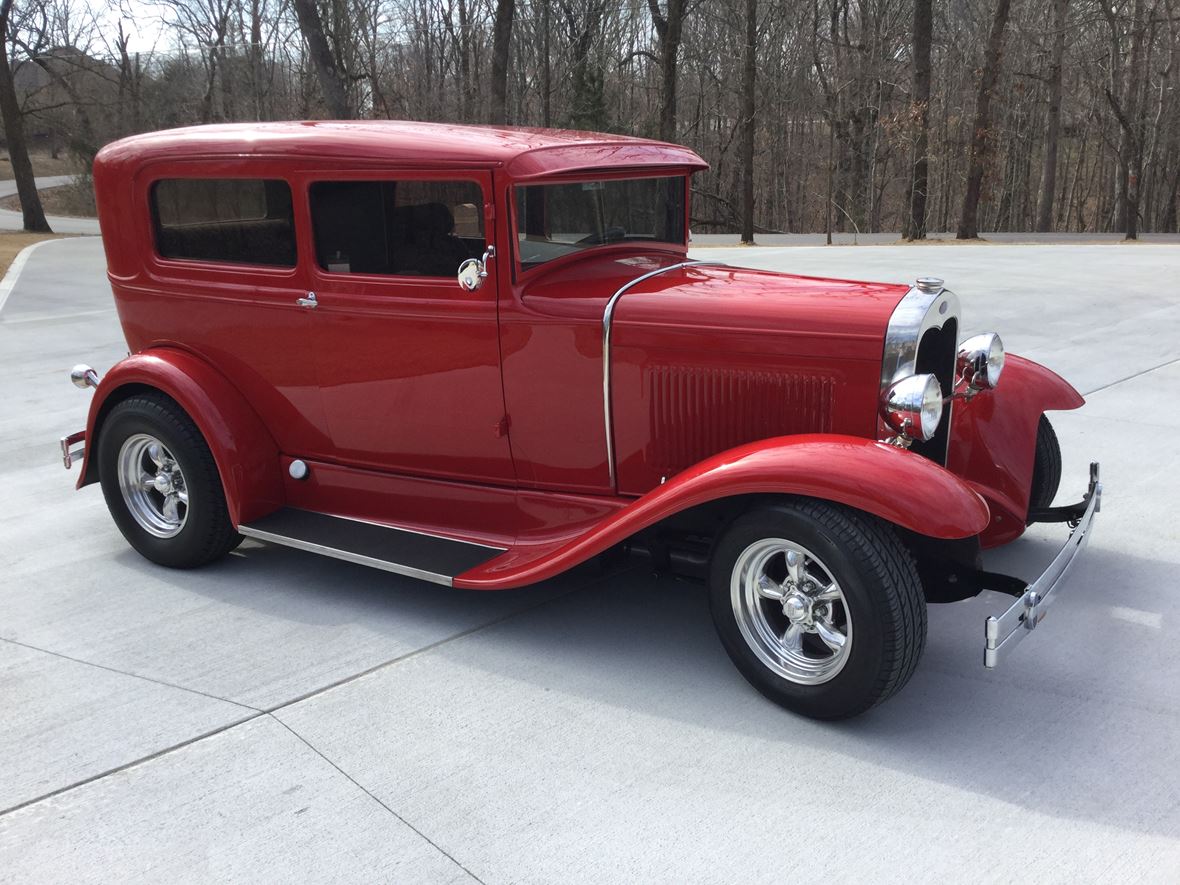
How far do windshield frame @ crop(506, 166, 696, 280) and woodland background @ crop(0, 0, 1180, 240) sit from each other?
65.6 feet

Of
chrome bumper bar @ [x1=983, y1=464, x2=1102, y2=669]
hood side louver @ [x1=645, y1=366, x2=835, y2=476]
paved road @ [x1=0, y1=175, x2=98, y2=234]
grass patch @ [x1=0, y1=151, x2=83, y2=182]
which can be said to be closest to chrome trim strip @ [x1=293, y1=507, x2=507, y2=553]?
hood side louver @ [x1=645, y1=366, x2=835, y2=476]

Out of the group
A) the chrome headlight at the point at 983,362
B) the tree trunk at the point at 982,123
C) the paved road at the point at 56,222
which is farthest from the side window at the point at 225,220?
the paved road at the point at 56,222

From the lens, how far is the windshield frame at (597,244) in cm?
361

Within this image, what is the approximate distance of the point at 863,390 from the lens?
320 centimetres

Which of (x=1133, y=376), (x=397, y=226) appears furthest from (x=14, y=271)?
(x=1133, y=376)

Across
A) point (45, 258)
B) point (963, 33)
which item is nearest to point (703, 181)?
point (963, 33)

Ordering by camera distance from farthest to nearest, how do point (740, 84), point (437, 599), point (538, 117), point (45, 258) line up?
1. point (538, 117)
2. point (740, 84)
3. point (45, 258)
4. point (437, 599)

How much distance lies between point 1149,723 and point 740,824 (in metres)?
1.38

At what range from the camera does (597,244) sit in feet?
13.0

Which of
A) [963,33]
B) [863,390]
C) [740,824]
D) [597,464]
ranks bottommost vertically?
[740,824]

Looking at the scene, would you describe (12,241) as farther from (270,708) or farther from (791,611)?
(791,611)

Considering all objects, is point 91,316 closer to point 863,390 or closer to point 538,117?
point 863,390

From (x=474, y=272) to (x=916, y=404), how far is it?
158 centimetres

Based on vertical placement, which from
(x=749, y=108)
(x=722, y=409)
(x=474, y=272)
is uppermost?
(x=749, y=108)
